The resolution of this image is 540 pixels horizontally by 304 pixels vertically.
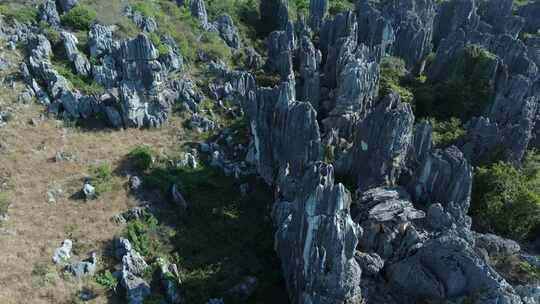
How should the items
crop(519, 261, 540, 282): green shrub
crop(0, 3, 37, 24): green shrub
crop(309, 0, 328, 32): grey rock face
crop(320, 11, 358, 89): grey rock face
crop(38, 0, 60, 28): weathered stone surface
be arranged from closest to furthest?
crop(519, 261, 540, 282): green shrub, crop(0, 3, 37, 24): green shrub, crop(320, 11, 358, 89): grey rock face, crop(38, 0, 60, 28): weathered stone surface, crop(309, 0, 328, 32): grey rock face

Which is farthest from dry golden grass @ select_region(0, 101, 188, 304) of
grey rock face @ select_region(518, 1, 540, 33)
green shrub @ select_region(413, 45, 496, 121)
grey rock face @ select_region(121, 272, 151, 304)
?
grey rock face @ select_region(518, 1, 540, 33)

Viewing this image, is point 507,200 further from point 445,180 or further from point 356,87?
point 356,87

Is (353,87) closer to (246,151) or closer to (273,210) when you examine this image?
(246,151)

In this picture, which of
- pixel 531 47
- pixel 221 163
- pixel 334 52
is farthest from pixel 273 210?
pixel 531 47

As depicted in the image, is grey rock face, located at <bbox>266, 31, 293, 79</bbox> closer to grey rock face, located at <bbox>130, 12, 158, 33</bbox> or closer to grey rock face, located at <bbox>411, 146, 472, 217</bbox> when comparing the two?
grey rock face, located at <bbox>130, 12, 158, 33</bbox>

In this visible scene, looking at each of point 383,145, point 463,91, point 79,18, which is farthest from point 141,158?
point 463,91

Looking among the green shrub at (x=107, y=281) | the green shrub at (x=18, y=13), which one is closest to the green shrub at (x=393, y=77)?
the green shrub at (x=107, y=281)

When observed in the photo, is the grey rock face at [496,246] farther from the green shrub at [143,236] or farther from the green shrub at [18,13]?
the green shrub at [18,13]
